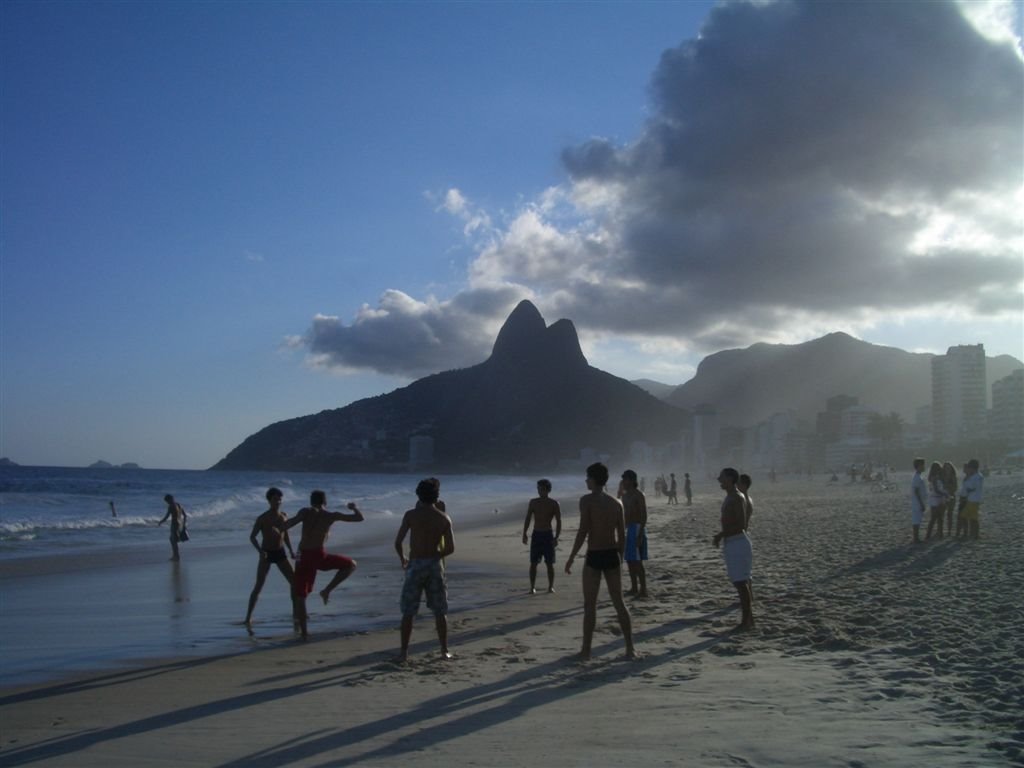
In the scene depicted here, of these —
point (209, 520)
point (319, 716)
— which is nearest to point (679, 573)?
point (319, 716)

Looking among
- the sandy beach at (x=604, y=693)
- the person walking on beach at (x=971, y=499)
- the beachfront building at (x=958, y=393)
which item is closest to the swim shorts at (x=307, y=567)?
the sandy beach at (x=604, y=693)

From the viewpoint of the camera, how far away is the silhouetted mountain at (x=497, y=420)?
13146 centimetres

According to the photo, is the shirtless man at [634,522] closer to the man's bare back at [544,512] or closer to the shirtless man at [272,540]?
the man's bare back at [544,512]

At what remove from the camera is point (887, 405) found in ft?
566

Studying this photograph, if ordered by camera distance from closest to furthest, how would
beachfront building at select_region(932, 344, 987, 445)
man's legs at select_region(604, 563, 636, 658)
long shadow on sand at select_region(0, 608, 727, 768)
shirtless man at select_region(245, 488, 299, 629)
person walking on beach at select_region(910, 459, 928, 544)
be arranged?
long shadow on sand at select_region(0, 608, 727, 768)
man's legs at select_region(604, 563, 636, 658)
shirtless man at select_region(245, 488, 299, 629)
person walking on beach at select_region(910, 459, 928, 544)
beachfront building at select_region(932, 344, 987, 445)

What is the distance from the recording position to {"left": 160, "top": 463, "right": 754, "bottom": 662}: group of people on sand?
22.5 feet

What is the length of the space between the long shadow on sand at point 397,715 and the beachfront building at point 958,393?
11396 centimetres

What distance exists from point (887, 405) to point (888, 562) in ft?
577

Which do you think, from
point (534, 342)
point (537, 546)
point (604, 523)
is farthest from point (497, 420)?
point (604, 523)

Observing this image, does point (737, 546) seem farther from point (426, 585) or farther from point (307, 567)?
point (307, 567)

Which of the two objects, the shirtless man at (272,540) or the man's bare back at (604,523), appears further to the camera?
the shirtless man at (272,540)

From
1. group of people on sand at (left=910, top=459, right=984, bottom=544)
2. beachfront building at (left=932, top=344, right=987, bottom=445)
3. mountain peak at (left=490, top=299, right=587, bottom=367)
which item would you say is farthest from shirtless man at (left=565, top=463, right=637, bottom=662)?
mountain peak at (left=490, top=299, right=587, bottom=367)

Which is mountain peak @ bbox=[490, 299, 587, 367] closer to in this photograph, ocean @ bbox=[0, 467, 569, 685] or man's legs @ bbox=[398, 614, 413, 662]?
ocean @ bbox=[0, 467, 569, 685]

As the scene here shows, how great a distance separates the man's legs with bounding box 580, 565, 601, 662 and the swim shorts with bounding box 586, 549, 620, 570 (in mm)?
49
